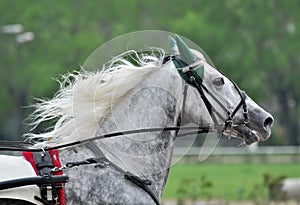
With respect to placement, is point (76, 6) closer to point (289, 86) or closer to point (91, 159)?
point (289, 86)

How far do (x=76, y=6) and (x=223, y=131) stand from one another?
3033 centimetres

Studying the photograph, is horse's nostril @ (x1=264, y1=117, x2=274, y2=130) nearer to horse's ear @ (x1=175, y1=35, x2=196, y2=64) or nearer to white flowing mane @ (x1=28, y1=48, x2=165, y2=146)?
horse's ear @ (x1=175, y1=35, x2=196, y2=64)

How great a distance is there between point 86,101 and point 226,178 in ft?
57.8

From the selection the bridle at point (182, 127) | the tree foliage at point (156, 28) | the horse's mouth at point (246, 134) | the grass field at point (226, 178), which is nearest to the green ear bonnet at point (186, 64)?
the bridle at point (182, 127)

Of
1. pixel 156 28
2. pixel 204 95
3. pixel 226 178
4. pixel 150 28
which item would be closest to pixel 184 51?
pixel 204 95

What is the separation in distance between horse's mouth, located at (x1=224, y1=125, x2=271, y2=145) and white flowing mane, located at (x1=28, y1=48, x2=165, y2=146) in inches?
33.8

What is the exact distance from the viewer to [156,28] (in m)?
35.8

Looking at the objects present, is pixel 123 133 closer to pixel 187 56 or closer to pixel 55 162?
pixel 55 162

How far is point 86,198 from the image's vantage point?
5.80 meters

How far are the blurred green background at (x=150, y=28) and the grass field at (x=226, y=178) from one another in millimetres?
1003

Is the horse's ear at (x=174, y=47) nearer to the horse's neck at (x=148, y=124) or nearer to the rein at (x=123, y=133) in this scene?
the horse's neck at (x=148, y=124)

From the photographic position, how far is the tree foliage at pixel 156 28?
33594mm

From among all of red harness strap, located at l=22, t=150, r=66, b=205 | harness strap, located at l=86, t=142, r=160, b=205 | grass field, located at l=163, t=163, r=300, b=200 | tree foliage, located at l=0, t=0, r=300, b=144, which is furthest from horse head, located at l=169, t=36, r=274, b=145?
tree foliage, located at l=0, t=0, r=300, b=144

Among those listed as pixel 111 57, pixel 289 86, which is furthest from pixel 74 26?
pixel 111 57
